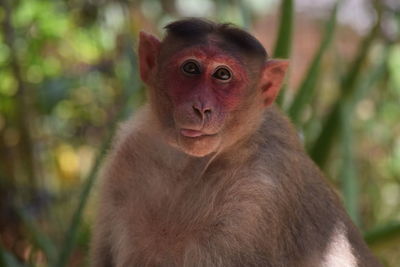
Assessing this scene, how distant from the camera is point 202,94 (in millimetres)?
2066

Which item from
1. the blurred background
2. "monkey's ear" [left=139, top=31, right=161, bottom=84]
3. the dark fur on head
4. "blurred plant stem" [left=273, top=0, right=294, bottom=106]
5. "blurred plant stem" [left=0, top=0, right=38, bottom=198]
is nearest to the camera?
the dark fur on head

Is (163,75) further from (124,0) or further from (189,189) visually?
(124,0)

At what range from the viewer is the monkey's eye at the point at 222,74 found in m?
2.11

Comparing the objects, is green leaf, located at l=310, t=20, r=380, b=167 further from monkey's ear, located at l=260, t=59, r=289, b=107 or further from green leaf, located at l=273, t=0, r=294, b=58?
monkey's ear, located at l=260, t=59, r=289, b=107

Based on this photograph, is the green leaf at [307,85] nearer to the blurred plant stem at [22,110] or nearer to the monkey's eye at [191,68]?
the monkey's eye at [191,68]

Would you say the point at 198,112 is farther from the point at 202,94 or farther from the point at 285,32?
the point at 285,32

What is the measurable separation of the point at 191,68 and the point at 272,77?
0.27 meters

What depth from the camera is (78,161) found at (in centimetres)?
495

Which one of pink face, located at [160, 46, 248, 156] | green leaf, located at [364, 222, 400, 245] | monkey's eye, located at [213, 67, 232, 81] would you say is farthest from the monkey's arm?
green leaf, located at [364, 222, 400, 245]

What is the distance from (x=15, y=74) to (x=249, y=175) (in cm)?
204

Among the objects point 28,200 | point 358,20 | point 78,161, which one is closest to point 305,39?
point 358,20

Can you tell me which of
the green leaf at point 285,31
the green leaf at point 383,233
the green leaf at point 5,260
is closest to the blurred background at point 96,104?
the green leaf at point 285,31

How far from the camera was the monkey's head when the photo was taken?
2.08 metres

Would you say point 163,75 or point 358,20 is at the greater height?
point 163,75
